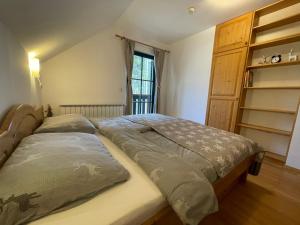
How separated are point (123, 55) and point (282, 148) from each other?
3589mm

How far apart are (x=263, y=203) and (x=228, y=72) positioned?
2222 millimetres

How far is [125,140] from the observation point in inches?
51.9

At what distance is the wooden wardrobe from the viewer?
8.66ft

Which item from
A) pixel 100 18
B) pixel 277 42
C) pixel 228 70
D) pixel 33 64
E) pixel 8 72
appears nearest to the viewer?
pixel 8 72

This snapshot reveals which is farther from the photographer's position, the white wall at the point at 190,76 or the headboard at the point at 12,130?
the white wall at the point at 190,76

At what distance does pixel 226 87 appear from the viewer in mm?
2902

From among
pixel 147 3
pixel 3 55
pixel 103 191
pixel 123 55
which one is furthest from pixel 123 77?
pixel 103 191

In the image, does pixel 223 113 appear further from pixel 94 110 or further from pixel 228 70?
pixel 94 110

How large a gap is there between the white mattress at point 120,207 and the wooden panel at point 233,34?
2.98m

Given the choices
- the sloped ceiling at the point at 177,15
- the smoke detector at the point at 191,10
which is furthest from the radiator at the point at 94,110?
the smoke detector at the point at 191,10

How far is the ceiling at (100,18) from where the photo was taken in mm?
1002

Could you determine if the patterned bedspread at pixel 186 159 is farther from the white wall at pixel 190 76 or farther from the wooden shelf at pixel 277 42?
the white wall at pixel 190 76

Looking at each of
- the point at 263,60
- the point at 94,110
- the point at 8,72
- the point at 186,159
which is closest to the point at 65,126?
the point at 8,72

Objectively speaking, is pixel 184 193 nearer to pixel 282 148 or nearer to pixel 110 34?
pixel 282 148
